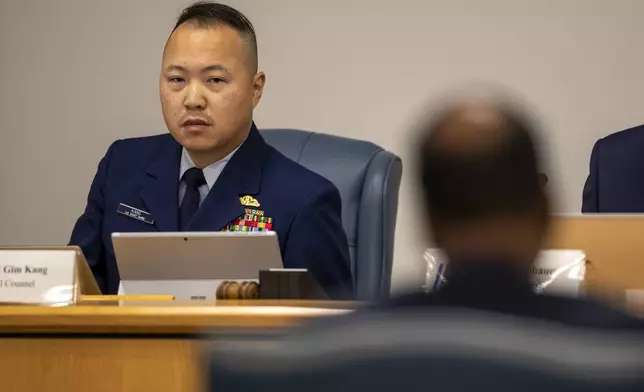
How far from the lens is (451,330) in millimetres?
747

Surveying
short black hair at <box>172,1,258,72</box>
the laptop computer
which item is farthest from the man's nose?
the laptop computer

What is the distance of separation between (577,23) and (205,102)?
5.10 feet

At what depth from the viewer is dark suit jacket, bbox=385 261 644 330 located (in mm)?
751

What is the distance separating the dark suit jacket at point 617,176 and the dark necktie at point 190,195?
3.40 feet

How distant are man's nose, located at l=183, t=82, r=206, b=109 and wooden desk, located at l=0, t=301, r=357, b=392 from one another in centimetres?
84

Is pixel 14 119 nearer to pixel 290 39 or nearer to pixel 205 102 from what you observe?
pixel 290 39

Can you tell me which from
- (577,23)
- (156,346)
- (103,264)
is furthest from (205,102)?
(577,23)

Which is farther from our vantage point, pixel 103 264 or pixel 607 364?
pixel 103 264

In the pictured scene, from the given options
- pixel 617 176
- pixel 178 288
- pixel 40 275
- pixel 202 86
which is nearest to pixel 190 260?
pixel 178 288

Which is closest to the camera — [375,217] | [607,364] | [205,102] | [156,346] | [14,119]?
[607,364]

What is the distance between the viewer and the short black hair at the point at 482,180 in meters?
0.83

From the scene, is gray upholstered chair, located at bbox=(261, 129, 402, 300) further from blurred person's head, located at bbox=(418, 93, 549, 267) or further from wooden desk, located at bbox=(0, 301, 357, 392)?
blurred person's head, located at bbox=(418, 93, 549, 267)

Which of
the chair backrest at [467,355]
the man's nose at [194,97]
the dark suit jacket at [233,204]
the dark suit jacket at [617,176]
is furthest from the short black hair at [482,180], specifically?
the dark suit jacket at [617,176]

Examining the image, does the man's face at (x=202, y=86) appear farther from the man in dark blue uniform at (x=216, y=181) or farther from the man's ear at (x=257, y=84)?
the man's ear at (x=257, y=84)
